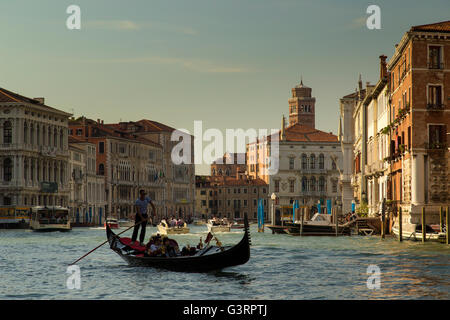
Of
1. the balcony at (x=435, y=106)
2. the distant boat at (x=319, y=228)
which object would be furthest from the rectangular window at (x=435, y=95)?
the distant boat at (x=319, y=228)

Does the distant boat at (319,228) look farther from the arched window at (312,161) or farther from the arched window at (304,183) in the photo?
the arched window at (312,161)

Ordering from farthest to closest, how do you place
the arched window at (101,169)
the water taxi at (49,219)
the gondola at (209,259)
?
the arched window at (101,169)
the water taxi at (49,219)
the gondola at (209,259)

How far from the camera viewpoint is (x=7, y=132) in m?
65.3

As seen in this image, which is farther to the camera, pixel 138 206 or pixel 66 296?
pixel 138 206

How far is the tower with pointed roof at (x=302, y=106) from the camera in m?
135

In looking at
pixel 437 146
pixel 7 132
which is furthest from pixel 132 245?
pixel 7 132

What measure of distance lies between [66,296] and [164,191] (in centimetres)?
8380

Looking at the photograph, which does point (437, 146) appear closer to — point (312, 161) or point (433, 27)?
point (433, 27)

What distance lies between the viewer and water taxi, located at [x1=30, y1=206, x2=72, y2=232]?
179 feet

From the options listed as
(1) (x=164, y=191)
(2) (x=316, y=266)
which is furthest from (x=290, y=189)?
(2) (x=316, y=266)

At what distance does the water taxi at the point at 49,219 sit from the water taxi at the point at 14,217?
5531mm

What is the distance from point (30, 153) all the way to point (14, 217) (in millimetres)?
5169

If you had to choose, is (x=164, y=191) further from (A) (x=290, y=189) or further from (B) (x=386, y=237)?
(B) (x=386, y=237)

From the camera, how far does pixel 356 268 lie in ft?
73.2
